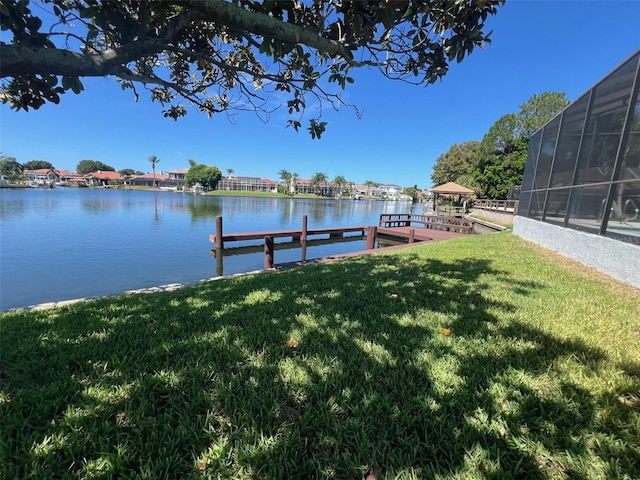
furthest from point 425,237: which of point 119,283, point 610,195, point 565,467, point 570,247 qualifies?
point 565,467

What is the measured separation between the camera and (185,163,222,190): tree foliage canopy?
9050cm

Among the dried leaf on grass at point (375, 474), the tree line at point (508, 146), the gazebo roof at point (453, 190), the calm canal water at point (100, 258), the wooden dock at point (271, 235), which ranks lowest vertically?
the calm canal water at point (100, 258)

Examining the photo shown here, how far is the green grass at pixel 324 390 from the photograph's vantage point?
1.37 metres

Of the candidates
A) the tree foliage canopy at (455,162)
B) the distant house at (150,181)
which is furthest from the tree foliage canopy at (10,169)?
the tree foliage canopy at (455,162)

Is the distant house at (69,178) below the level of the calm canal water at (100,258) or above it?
above

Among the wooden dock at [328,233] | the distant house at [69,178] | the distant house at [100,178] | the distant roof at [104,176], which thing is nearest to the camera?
the wooden dock at [328,233]

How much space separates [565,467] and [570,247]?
21.0 feet

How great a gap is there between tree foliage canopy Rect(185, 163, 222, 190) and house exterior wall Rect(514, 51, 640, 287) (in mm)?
94328

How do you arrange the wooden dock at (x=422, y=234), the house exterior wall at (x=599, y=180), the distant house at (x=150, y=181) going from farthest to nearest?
the distant house at (x=150, y=181) < the wooden dock at (x=422, y=234) < the house exterior wall at (x=599, y=180)

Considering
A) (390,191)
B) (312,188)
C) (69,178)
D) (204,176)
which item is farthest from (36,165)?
(390,191)

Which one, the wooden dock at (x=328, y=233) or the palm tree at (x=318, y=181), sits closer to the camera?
the wooden dock at (x=328, y=233)

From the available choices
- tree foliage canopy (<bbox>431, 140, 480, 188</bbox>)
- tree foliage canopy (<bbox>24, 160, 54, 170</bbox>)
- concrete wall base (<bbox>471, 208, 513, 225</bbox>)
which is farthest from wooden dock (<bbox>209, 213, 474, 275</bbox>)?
tree foliage canopy (<bbox>24, 160, 54, 170</bbox>)

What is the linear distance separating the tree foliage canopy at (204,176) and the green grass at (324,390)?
95.5m

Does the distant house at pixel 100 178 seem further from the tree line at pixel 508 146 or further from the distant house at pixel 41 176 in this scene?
the tree line at pixel 508 146
